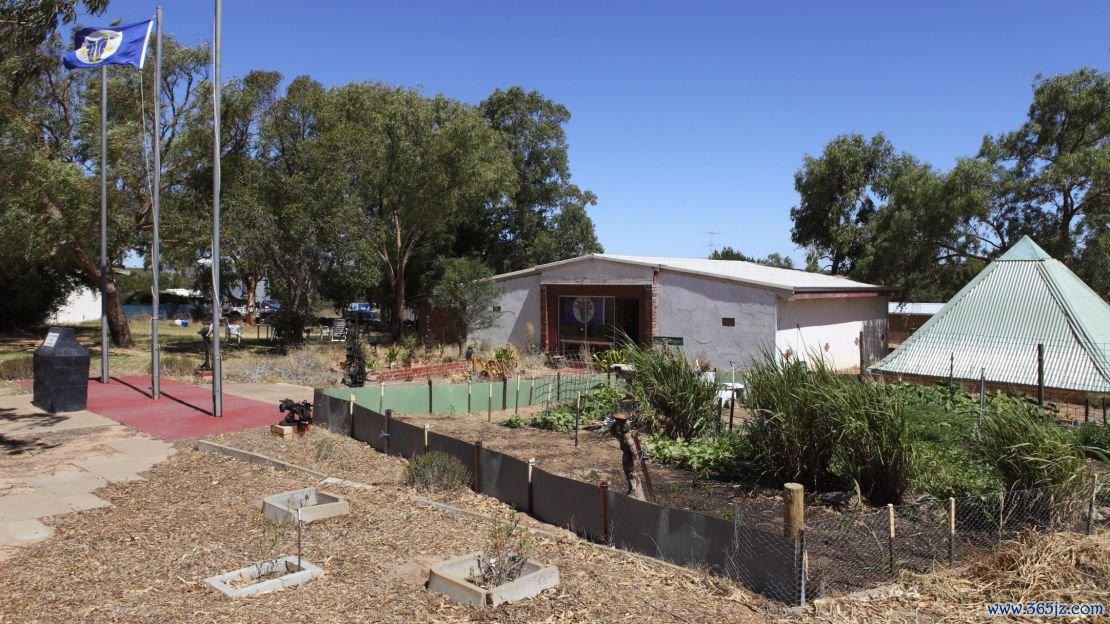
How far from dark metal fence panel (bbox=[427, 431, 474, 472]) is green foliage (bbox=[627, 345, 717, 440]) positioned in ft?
10.7

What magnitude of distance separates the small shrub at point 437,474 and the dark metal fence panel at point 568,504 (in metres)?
1.14

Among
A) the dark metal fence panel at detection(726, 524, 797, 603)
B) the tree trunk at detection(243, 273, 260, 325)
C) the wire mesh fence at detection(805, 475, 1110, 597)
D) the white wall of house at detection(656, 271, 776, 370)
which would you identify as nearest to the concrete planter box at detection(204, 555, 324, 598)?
the dark metal fence panel at detection(726, 524, 797, 603)

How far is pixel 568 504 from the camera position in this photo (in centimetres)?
782

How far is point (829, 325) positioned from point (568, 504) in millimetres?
17189

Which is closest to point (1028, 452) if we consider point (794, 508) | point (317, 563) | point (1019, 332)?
point (794, 508)

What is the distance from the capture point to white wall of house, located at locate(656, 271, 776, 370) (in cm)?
2072

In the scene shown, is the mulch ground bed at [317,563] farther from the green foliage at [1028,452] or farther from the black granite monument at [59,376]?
the black granite monument at [59,376]

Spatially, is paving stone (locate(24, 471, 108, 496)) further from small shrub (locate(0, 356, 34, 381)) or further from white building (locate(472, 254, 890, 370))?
white building (locate(472, 254, 890, 370))

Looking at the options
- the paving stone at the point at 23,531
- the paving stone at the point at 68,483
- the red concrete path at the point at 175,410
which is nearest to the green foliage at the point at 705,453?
the paving stone at the point at 23,531

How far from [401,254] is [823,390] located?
920 inches

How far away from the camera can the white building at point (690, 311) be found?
20.9 metres

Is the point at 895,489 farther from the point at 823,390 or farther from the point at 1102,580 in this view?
the point at 1102,580

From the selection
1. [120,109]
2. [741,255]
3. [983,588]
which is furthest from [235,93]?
[741,255]

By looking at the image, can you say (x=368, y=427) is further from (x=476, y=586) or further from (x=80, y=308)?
(x=80, y=308)
